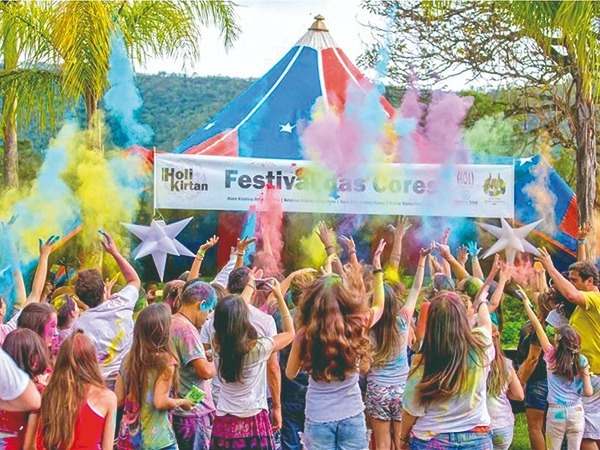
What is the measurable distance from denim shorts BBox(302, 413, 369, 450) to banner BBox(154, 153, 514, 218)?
4383 millimetres

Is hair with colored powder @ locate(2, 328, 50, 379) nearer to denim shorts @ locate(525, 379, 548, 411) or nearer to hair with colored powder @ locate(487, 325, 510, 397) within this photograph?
hair with colored powder @ locate(487, 325, 510, 397)

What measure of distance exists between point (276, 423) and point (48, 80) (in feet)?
21.3

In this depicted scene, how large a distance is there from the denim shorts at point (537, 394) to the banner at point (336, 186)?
2.80 m

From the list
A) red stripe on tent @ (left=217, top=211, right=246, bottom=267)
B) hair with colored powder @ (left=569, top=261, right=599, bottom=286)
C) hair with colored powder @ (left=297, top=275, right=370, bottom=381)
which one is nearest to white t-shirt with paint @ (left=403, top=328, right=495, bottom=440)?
hair with colored powder @ (left=297, top=275, right=370, bottom=381)

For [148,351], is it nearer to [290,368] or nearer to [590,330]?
[290,368]

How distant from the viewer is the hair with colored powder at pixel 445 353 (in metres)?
4.15

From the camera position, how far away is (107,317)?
539 centimetres

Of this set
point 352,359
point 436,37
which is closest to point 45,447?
point 352,359

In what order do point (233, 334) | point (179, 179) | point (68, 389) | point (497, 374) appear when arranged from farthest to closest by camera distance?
point (179, 179) < point (497, 374) < point (233, 334) < point (68, 389)

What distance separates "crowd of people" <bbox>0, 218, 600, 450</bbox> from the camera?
4035 mm

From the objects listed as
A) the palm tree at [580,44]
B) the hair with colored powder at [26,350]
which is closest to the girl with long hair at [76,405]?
the hair with colored powder at [26,350]

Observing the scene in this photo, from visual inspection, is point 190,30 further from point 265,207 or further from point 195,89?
point 195,89

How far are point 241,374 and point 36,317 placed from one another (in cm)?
115

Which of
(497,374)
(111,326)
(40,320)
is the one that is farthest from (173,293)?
(497,374)
